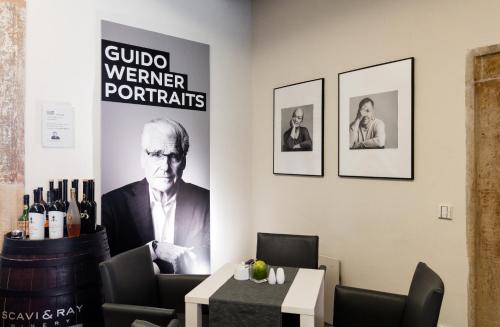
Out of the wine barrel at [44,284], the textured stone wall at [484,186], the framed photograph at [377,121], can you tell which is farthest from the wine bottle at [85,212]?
the textured stone wall at [484,186]

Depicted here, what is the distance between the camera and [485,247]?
2.34 metres

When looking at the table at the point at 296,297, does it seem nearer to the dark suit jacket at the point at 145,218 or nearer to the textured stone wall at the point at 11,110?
the dark suit jacket at the point at 145,218

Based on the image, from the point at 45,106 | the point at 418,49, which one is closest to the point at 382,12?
the point at 418,49

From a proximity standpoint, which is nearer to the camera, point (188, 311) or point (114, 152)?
point (188, 311)

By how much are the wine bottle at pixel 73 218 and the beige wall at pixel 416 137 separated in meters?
1.91

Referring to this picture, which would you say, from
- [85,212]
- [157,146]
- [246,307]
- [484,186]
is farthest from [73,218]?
[484,186]

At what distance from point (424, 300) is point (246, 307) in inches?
34.0

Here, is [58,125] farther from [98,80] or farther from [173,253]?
[173,253]

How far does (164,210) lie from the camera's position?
129 inches

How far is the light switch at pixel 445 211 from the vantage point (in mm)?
2459

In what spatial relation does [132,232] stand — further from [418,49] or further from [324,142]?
[418,49]

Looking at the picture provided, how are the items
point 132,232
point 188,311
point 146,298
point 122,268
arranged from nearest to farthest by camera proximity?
1. point 188,311
2. point 122,268
3. point 146,298
4. point 132,232

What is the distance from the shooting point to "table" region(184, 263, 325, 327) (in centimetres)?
184

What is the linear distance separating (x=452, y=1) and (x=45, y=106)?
2.87 metres
